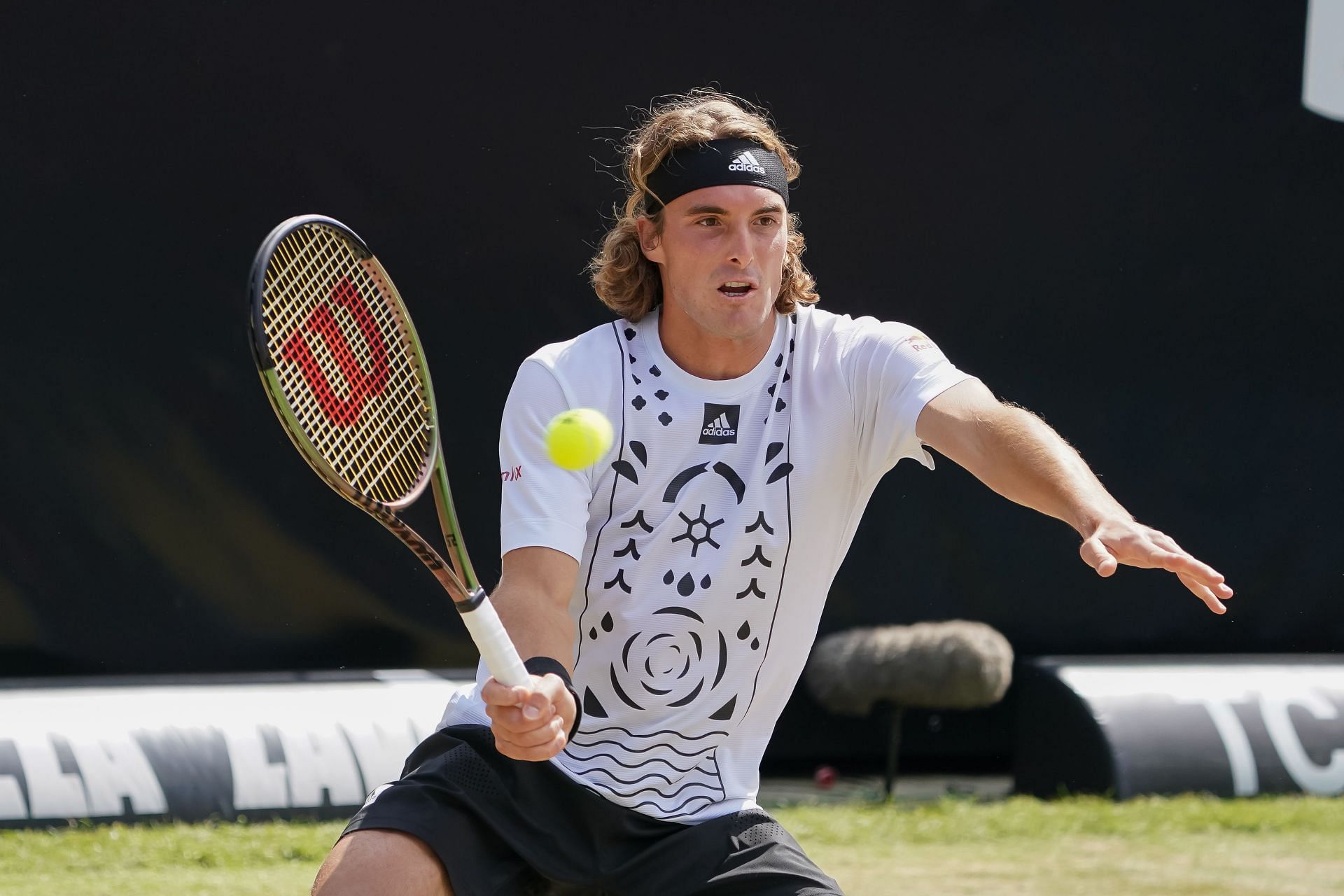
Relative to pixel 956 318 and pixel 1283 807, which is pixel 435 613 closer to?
pixel 956 318

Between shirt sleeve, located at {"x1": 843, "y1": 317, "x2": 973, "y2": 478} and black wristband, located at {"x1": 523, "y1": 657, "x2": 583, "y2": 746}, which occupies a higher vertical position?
shirt sleeve, located at {"x1": 843, "y1": 317, "x2": 973, "y2": 478}

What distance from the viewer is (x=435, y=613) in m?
5.15

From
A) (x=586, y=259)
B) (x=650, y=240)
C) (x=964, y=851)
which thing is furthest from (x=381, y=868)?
(x=586, y=259)

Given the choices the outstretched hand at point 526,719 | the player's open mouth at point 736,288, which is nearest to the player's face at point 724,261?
the player's open mouth at point 736,288

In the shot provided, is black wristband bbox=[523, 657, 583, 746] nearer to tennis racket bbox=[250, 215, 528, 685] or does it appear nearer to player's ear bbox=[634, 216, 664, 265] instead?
tennis racket bbox=[250, 215, 528, 685]

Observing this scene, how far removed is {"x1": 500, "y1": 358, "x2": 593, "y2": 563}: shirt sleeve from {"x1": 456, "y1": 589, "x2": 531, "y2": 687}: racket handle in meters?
0.36

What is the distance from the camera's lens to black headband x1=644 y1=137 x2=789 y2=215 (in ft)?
9.52

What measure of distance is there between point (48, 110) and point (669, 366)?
9.01ft

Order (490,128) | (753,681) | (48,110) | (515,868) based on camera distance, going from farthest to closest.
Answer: (490,128) < (48,110) < (753,681) < (515,868)

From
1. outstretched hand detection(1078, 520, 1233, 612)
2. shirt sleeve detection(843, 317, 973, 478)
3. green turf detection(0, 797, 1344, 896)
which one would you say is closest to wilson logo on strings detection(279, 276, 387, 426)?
shirt sleeve detection(843, 317, 973, 478)

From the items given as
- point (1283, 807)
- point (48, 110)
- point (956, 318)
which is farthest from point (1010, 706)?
point (48, 110)

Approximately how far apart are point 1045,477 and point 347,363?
105cm

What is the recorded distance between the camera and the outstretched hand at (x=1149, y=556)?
2131mm

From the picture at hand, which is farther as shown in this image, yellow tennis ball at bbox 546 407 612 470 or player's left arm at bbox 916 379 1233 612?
yellow tennis ball at bbox 546 407 612 470
